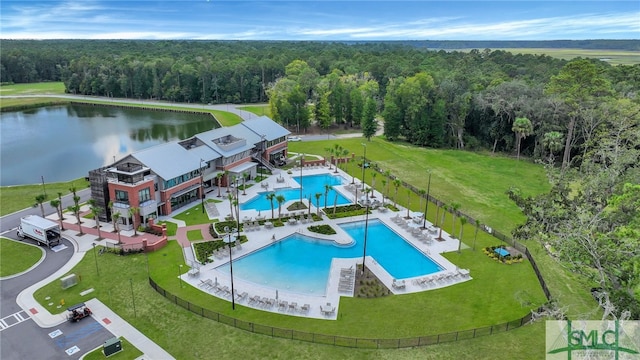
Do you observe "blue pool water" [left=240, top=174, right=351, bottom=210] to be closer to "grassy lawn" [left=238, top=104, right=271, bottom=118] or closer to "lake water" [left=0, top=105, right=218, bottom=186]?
"lake water" [left=0, top=105, right=218, bottom=186]

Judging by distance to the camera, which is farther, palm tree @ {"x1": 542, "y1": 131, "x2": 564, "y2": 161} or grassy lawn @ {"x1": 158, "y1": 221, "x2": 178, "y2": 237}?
palm tree @ {"x1": 542, "y1": 131, "x2": 564, "y2": 161}

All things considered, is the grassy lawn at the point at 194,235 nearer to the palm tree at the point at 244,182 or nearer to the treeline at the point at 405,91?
the palm tree at the point at 244,182

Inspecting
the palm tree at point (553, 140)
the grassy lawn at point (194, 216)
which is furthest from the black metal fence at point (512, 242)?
the grassy lawn at point (194, 216)

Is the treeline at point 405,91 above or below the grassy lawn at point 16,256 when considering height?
above

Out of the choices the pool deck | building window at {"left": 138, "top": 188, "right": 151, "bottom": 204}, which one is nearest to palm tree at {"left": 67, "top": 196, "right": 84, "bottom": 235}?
building window at {"left": 138, "top": 188, "right": 151, "bottom": 204}

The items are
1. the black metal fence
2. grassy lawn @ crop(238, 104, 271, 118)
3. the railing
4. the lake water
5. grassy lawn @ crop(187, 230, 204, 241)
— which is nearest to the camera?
the railing

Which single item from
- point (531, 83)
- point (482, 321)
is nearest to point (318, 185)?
point (482, 321)

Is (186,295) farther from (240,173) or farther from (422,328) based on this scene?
(240,173)
